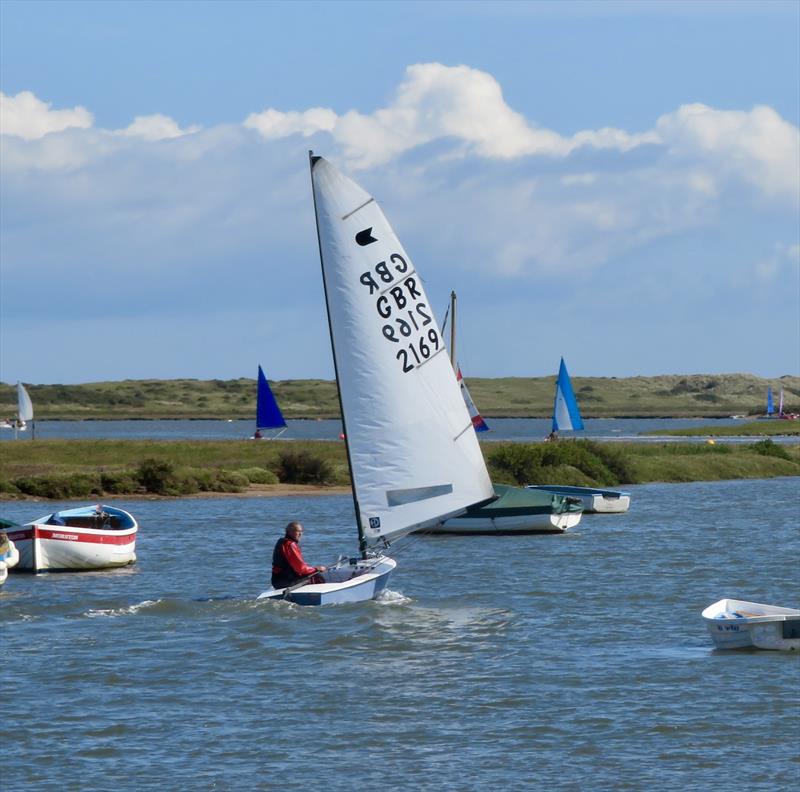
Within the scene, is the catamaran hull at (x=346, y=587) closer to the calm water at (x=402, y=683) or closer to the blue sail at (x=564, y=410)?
the calm water at (x=402, y=683)

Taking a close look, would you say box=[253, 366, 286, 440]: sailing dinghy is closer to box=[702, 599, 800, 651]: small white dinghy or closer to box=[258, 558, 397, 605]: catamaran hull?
box=[258, 558, 397, 605]: catamaran hull

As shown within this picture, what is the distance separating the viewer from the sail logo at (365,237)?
85.8ft

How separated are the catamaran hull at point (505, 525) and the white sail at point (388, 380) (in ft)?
60.5

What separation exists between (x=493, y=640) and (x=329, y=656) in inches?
121

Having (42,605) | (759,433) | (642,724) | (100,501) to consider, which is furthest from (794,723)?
(759,433)

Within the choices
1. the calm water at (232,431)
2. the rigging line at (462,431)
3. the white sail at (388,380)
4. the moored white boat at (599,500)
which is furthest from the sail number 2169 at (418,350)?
→ the calm water at (232,431)

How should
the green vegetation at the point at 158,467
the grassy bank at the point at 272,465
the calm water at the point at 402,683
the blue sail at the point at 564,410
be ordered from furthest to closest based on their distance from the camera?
the blue sail at the point at 564,410
the grassy bank at the point at 272,465
the green vegetation at the point at 158,467
the calm water at the point at 402,683

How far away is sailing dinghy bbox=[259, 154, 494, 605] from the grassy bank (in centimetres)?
3027

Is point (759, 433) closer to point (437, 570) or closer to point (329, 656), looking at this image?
point (437, 570)

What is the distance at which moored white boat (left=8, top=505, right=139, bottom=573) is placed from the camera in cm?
3453

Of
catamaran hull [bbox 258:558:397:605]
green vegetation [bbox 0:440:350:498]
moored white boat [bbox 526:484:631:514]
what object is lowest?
moored white boat [bbox 526:484:631:514]

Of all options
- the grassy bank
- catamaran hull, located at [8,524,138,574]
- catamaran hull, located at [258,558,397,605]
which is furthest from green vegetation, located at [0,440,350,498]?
catamaran hull, located at [258,558,397,605]

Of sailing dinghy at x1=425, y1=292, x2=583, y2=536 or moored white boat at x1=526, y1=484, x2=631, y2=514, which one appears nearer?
sailing dinghy at x1=425, y1=292, x2=583, y2=536

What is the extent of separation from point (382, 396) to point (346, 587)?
3.39m
